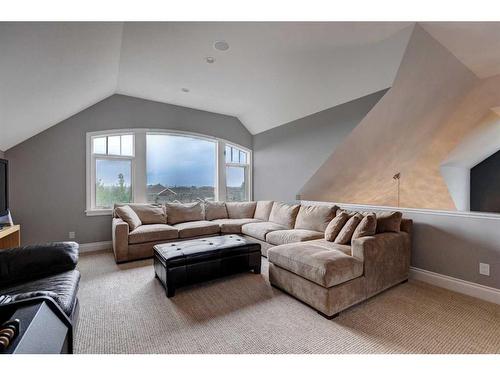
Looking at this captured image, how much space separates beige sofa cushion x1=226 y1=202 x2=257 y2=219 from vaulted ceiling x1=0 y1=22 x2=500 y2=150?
2200 mm

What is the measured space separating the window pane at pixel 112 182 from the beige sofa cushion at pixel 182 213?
0.89m

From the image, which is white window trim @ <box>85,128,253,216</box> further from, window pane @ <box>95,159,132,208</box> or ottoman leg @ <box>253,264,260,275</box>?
ottoman leg @ <box>253,264,260,275</box>

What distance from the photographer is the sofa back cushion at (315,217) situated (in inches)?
134

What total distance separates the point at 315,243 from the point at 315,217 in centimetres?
85

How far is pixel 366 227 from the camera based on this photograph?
8.07 feet

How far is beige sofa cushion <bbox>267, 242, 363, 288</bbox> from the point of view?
2025 millimetres

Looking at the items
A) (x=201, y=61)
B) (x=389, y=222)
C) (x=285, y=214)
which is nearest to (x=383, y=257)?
(x=389, y=222)

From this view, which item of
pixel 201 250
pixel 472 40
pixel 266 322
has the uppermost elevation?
pixel 472 40

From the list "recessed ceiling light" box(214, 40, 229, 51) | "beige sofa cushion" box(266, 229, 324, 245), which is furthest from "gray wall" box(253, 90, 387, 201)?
"recessed ceiling light" box(214, 40, 229, 51)

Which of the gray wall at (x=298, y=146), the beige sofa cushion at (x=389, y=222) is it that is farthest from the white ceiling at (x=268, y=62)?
the beige sofa cushion at (x=389, y=222)

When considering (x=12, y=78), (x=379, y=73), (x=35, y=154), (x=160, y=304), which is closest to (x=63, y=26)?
(x=12, y=78)

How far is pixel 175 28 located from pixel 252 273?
3022mm

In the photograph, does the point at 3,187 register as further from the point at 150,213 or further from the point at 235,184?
the point at 235,184

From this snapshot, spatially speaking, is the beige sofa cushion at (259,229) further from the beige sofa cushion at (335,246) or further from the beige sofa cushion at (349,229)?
the beige sofa cushion at (349,229)
